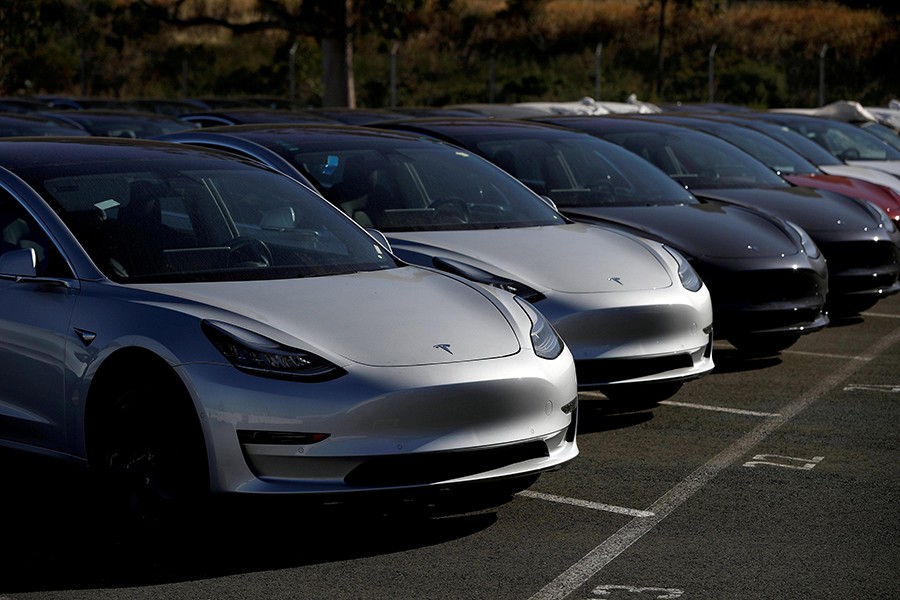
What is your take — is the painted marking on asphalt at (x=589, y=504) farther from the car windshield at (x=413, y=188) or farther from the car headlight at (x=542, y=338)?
the car windshield at (x=413, y=188)

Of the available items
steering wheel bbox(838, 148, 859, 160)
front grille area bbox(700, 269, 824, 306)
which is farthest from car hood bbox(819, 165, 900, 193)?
front grille area bbox(700, 269, 824, 306)

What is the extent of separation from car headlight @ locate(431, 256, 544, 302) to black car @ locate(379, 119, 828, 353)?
2009 mm

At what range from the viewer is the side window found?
5.84 m

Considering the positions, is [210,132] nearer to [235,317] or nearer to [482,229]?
[482,229]

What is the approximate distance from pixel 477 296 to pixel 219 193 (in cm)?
128

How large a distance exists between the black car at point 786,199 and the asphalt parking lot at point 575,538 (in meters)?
3.58

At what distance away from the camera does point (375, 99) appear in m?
47.4

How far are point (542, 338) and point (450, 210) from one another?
2.64 m

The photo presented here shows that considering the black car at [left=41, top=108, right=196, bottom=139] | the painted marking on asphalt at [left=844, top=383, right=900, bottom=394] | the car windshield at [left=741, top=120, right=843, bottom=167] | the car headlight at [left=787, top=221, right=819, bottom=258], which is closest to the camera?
the painted marking on asphalt at [left=844, top=383, right=900, bottom=394]

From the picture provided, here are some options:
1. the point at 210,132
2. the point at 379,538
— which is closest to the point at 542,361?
the point at 379,538

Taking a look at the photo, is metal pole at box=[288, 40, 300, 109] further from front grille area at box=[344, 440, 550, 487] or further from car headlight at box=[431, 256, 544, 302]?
front grille area at box=[344, 440, 550, 487]

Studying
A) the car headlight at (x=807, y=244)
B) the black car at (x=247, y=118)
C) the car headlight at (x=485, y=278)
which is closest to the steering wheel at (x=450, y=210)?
the car headlight at (x=485, y=278)

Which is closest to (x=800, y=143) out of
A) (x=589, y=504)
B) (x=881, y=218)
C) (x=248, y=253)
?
(x=881, y=218)

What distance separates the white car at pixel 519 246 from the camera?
7.31 m
